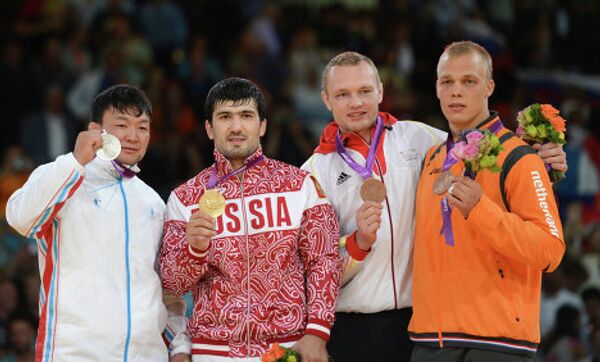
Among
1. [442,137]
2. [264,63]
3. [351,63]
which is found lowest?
[442,137]

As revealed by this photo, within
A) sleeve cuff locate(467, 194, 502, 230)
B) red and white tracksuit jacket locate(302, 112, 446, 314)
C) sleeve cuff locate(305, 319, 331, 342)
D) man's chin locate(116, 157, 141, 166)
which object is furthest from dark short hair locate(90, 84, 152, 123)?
sleeve cuff locate(467, 194, 502, 230)

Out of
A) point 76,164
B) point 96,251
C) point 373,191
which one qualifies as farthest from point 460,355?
point 76,164

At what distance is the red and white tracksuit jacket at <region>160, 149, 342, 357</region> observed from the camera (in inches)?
207

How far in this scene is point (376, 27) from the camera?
559 inches

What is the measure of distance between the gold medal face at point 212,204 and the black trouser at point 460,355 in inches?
49.8

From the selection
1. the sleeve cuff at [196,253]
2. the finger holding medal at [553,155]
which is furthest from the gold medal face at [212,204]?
the finger holding medal at [553,155]

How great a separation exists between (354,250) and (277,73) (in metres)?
7.58

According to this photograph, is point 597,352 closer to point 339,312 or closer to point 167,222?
point 339,312

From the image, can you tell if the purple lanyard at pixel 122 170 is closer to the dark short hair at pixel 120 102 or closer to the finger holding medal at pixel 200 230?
the dark short hair at pixel 120 102

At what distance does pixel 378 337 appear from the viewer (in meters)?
5.68

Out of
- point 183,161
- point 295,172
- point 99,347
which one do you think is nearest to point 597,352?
point 183,161

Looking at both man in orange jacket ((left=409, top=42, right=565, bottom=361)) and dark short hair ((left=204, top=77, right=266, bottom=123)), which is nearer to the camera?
man in orange jacket ((left=409, top=42, right=565, bottom=361))

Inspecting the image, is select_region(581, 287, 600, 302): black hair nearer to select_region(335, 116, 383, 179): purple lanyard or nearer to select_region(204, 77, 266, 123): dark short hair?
select_region(335, 116, 383, 179): purple lanyard

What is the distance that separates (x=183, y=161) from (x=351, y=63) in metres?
5.44
